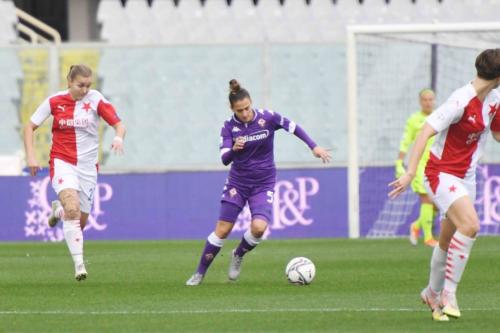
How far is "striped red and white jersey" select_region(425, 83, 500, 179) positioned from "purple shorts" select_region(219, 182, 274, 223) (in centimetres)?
304

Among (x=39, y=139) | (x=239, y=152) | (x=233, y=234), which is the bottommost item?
(x=233, y=234)

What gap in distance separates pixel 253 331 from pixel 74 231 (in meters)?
3.89

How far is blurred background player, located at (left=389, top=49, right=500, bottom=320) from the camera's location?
28.9 feet

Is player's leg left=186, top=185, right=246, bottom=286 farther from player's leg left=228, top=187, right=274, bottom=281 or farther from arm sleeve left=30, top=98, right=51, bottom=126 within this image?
arm sleeve left=30, top=98, right=51, bottom=126

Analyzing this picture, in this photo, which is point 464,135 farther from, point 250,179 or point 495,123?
point 250,179

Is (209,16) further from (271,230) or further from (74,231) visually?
(74,231)

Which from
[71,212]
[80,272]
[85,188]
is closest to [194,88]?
[85,188]

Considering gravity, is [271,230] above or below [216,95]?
below

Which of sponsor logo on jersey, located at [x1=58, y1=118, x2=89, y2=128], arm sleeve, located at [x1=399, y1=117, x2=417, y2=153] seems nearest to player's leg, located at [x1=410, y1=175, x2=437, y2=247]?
arm sleeve, located at [x1=399, y1=117, x2=417, y2=153]

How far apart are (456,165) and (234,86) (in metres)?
3.02

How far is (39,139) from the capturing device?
70.7ft

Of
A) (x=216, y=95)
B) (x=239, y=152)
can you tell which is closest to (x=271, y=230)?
(x=216, y=95)

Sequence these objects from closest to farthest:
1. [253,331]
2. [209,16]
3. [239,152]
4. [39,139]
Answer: [253,331] → [239,152] → [39,139] → [209,16]

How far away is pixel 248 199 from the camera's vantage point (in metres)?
12.1
